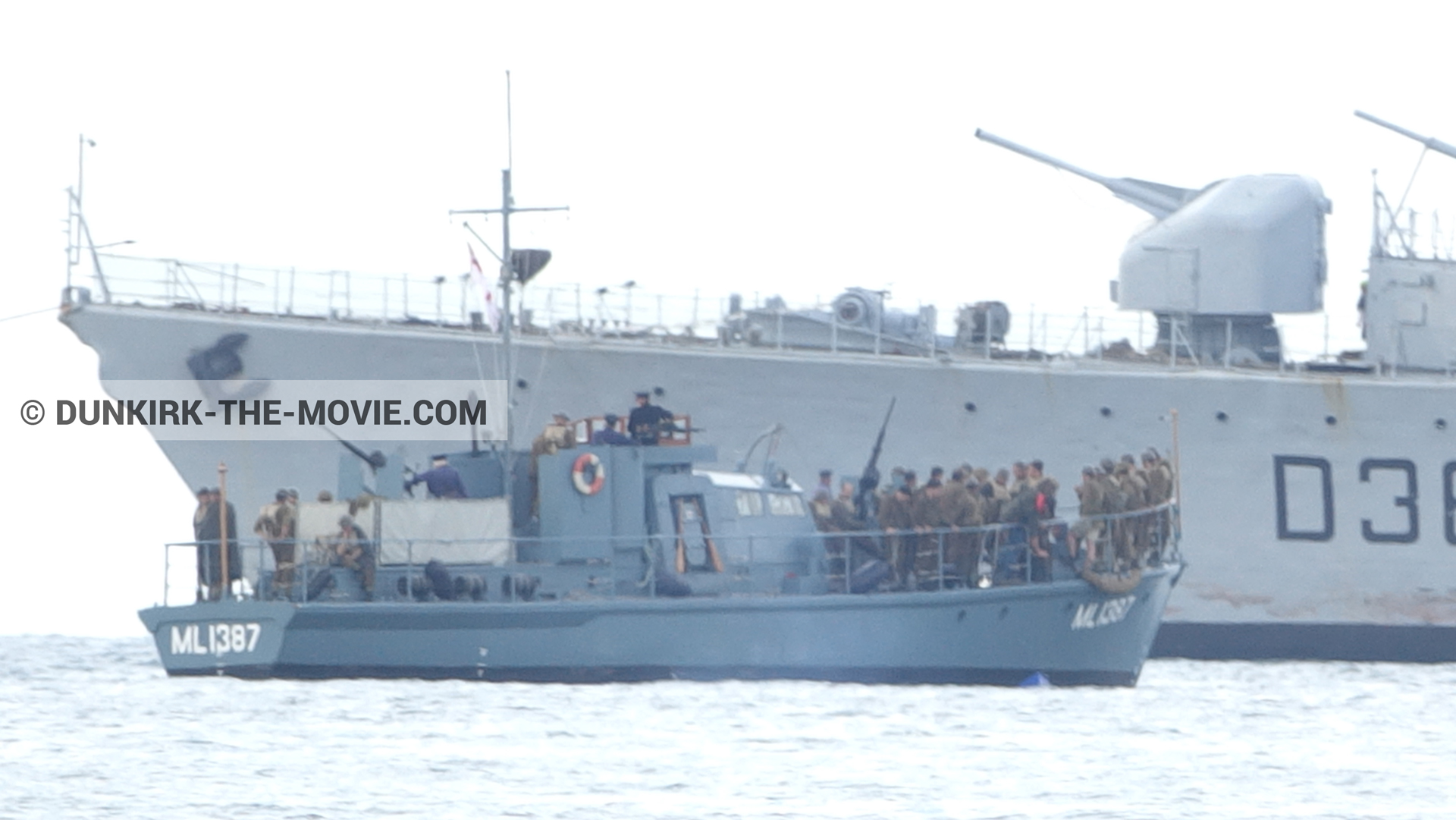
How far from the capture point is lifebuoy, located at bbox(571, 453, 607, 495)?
989 inches

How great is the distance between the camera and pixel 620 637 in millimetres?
24125

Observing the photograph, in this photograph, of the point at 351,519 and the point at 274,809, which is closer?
the point at 274,809

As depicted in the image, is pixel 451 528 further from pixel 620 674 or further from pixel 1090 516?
pixel 1090 516

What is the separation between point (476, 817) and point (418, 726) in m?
4.36

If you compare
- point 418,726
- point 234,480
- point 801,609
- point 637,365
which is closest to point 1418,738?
point 801,609

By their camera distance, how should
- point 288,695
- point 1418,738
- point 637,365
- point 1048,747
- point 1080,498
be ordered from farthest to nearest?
point 637,365, point 1080,498, point 288,695, point 1418,738, point 1048,747

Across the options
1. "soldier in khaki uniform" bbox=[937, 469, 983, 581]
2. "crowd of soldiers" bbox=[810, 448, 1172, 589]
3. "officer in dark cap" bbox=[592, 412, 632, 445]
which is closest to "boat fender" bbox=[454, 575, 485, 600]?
"officer in dark cap" bbox=[592, 412, 632, 445]

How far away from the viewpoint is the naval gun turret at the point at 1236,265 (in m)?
34.6

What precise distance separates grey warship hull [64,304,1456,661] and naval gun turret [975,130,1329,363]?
2.03 meters

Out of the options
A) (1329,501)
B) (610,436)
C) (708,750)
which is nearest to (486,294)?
(610,436)

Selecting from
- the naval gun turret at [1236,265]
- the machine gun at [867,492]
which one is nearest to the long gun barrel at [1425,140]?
the naval gun turret at [1236,265]

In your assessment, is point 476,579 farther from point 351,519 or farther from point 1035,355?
point 1035,355

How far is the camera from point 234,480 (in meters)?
32.3

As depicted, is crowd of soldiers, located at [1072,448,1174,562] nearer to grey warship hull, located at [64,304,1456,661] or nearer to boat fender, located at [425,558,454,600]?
boat fender, located at [425,558,454,600]
